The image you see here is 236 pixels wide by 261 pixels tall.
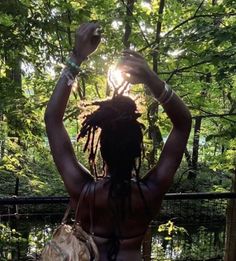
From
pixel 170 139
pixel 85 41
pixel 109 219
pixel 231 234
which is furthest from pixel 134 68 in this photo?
pixel 231 234

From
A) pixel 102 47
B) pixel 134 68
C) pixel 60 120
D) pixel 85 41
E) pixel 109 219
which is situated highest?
pixel 102 47

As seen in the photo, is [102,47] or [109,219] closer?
[109,219]

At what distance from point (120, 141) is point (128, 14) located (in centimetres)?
339

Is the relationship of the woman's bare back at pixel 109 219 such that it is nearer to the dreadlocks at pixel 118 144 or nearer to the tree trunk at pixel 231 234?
the dreadlocks at pixel 118 144

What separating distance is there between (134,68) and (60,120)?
353mm

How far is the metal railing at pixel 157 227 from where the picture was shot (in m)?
3.59

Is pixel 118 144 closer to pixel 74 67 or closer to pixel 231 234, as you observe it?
pixel 74 67

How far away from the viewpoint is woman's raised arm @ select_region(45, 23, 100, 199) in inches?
61.9

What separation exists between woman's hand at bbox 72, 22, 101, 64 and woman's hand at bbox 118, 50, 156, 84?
0.15m

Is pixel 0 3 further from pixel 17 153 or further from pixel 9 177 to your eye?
pixel 9 177

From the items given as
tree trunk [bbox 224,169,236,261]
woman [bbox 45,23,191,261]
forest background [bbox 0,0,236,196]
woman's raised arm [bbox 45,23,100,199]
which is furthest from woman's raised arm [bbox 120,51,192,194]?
tree trunk [bbox 224,169,236,261]

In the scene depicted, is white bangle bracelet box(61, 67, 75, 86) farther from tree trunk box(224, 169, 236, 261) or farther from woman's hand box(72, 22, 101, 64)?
tree trunk box(224, 169, 236, 261)

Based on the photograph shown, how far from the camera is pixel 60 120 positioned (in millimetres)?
1610

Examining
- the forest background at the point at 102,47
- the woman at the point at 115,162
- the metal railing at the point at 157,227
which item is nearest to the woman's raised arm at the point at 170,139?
the woman at the point at 115,162
